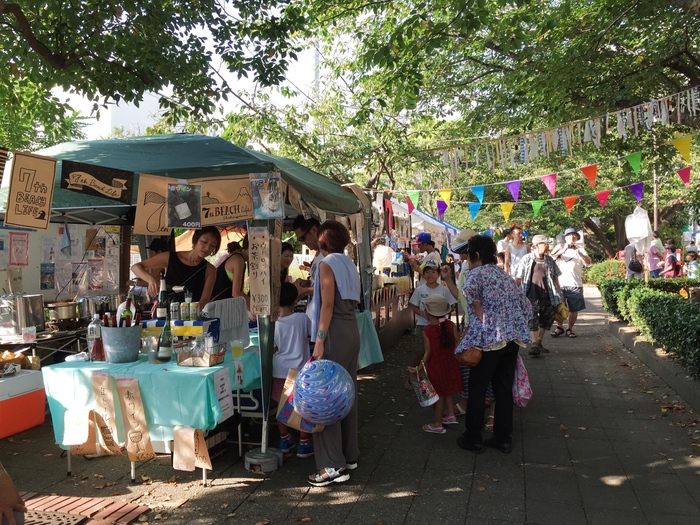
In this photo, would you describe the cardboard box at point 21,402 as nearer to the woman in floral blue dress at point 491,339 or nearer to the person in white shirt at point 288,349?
the person in white shirt at point 288,349

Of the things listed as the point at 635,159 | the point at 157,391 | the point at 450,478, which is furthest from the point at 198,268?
the point at 635,159

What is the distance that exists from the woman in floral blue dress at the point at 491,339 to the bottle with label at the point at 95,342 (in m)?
2.91

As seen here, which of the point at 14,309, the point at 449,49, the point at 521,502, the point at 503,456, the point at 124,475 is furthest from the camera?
the point at 449,49

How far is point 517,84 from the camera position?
32.0 ft

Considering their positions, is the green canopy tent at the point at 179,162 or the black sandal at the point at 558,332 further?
the black sandal at the point at 558,332

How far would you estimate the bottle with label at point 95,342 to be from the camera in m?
4.53

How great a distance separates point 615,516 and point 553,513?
0.39 m

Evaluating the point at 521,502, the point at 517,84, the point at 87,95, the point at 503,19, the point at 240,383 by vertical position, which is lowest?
the point at 521,502

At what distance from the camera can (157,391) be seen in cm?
416

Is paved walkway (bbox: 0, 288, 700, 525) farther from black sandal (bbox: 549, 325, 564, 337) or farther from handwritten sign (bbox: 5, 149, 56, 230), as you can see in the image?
black sandal (bbox: 549, 325, 564, 337)

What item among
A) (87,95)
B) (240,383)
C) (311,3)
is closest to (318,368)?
(240,383)

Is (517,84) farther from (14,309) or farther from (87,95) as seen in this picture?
(14,309)

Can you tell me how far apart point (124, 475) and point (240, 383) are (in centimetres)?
112

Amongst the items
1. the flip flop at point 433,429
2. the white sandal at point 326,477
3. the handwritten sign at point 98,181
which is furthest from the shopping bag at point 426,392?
the handwritten sign at point 98,181
